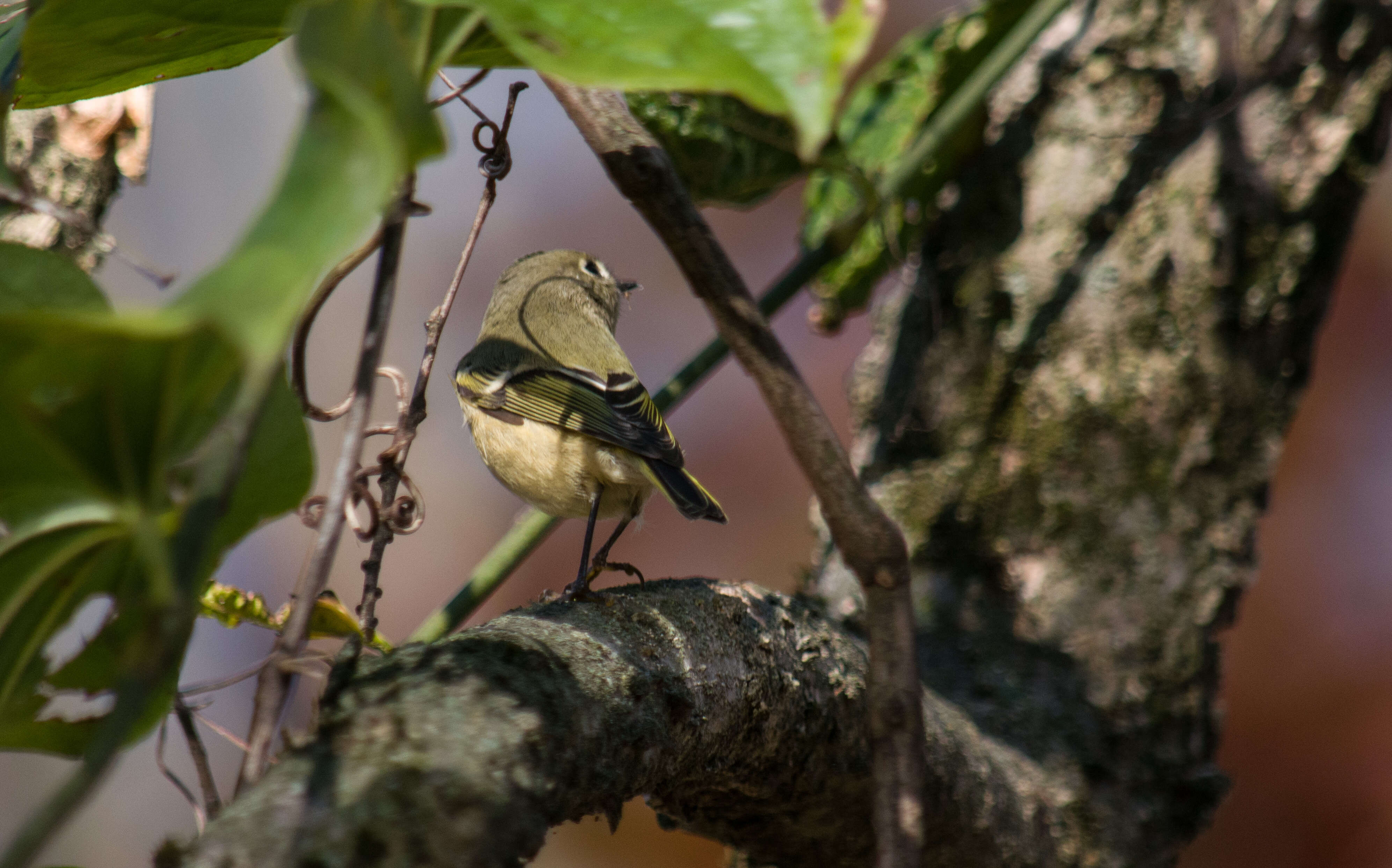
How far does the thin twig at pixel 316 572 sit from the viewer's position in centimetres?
41

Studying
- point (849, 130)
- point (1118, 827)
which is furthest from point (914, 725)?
point (849, 130)

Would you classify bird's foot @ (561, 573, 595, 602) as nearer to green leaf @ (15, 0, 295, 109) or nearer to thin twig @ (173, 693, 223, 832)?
thin twig @ (173, 693, 223, 832)

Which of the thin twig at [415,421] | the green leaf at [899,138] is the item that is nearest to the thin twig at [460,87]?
the thin twig at [415,421]

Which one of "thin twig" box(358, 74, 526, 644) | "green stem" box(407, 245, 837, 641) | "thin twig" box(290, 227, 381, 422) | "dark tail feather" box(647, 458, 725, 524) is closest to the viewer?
"thin twig" box(290, 227, 381, 422)

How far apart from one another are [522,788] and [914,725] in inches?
9.0

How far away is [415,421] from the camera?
2.39 feet

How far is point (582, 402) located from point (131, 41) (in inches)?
34.0

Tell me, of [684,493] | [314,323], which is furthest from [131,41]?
[684,493]

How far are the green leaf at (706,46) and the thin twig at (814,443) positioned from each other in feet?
0.62

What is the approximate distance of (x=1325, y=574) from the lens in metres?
2.79

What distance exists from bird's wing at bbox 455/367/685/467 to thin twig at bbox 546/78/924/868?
713 mm

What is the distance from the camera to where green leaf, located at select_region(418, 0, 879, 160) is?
13.6 inches

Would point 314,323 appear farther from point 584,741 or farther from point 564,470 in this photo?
point 564,470

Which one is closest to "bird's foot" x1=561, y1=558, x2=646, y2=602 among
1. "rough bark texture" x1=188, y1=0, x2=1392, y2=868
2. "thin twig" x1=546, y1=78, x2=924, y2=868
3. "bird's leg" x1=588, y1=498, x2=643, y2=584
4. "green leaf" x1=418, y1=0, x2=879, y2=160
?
"bird's leg" x1=588, y1=498, x2=643, y2=584
